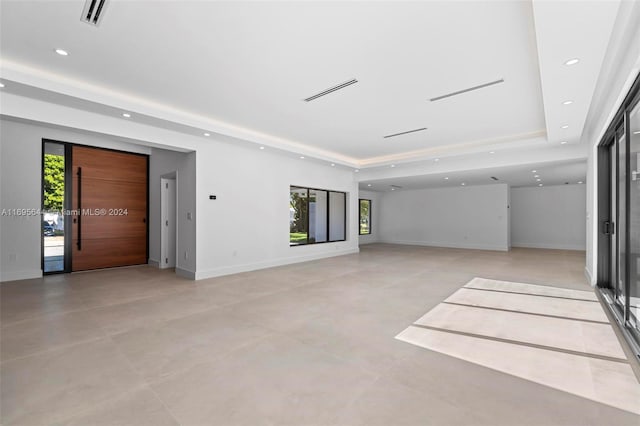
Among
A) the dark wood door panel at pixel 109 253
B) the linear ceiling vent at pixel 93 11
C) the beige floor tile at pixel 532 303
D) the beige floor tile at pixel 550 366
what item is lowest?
the beige floor tile at pixel 532 303

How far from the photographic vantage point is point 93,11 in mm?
2732

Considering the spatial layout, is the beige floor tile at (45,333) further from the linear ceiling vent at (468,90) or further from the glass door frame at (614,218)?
the glass door frame at (614,218)

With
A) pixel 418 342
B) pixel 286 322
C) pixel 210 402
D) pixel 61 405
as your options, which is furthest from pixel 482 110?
pixel 61 405

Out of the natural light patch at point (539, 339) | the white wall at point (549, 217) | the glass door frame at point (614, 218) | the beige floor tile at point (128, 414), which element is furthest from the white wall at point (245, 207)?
the white wall at point (549, 217)

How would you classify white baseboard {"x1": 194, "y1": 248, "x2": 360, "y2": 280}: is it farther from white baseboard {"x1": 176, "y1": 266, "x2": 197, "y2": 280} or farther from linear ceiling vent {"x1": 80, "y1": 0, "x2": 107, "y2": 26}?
linear ceiling vent {"x1": 80, "y1": 0, "x2": 107, "y2": 26}

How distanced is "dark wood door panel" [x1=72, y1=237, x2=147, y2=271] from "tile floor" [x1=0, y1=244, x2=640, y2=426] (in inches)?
66.5

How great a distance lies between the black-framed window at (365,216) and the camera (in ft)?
47.5

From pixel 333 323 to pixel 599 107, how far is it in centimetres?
517

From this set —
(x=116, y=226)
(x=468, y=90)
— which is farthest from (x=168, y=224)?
(x=468, y=90)

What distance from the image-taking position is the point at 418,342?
10.3ft

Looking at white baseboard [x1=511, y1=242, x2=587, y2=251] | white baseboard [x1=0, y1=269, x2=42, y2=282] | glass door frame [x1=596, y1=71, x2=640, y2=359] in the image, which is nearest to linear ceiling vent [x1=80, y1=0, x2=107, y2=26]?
glass door frame [x1=596, y1=71, x2=640, y2=359]

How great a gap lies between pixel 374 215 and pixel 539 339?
39.4 feet

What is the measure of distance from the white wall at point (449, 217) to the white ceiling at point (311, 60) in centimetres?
651

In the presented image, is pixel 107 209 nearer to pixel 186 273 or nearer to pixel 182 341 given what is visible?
pixel 186 273
